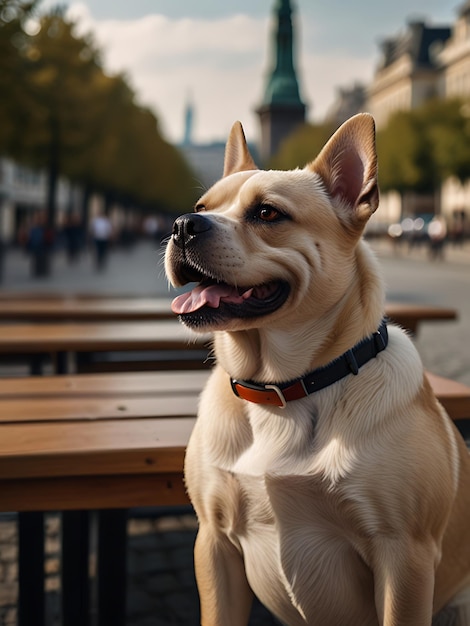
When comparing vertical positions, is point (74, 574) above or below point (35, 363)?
below

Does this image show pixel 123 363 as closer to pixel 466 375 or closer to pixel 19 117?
pixel 466 375

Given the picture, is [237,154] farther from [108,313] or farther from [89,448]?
[108,313]

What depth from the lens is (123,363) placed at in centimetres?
581

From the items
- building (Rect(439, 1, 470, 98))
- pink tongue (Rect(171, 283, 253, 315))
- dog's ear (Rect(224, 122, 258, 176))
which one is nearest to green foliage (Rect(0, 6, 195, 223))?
dog's ear (Rect(224, 122, 258, 176))

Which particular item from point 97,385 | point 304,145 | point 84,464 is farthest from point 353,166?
point 304,145

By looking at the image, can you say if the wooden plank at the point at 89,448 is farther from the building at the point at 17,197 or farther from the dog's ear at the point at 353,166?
the building at the point at 17,197

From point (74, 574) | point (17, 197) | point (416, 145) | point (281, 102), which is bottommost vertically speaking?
point (74, 574)

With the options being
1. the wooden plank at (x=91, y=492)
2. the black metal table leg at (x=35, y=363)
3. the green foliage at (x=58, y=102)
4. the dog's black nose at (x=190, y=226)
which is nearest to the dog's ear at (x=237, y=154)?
the dog's black nose at (x=190, y=226)

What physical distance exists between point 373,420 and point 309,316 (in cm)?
35

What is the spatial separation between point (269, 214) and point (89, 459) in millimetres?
951

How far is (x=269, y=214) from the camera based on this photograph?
2.55m

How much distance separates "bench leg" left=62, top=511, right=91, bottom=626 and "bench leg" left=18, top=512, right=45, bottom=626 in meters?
0.09

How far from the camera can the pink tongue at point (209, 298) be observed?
246cm

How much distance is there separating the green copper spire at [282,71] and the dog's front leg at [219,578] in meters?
110
